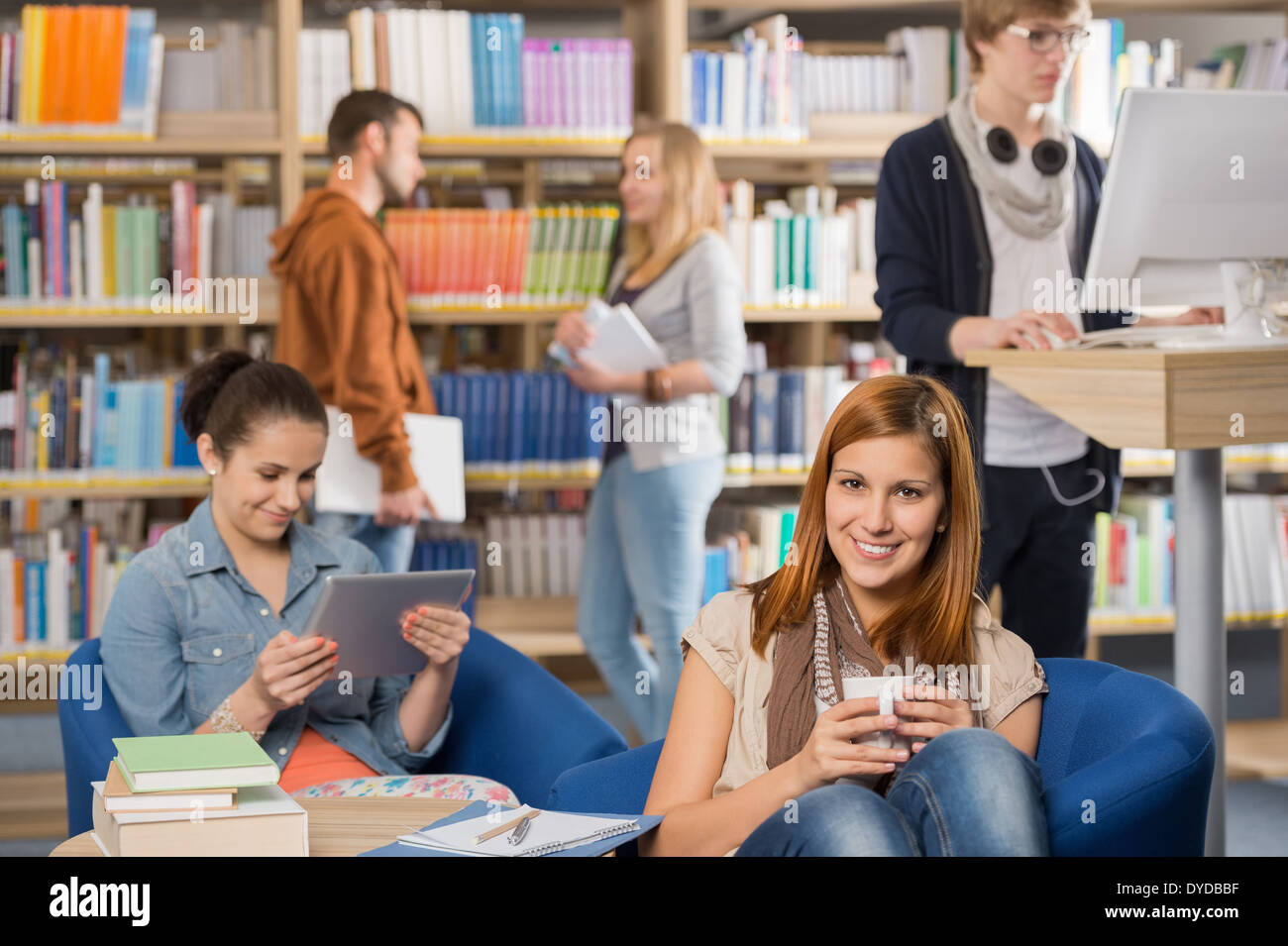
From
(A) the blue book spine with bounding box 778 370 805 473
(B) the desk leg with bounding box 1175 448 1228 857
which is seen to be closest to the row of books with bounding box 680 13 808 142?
(A) the blue book spine with bounding box 778 370 805 473

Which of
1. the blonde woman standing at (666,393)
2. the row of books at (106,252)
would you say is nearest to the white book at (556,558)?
the blonde woman standing at (666,393)

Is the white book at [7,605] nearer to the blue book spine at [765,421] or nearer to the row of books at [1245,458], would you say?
the blue book spine at [765,421]

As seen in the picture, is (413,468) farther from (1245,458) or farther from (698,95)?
(1245,458)

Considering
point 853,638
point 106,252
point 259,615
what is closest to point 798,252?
point 106,252

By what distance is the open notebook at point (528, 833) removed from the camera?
138 cm

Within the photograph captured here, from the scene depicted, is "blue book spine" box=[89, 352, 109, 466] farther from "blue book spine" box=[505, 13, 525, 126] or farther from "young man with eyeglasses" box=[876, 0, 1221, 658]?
"young man with eyeglasses" box=[876, 0, 1221, 658]

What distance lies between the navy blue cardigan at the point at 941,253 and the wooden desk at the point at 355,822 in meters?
1.33

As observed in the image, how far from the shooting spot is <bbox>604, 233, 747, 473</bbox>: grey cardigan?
3.35m

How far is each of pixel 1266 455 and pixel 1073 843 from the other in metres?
3.01

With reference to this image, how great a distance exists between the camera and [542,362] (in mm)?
4785

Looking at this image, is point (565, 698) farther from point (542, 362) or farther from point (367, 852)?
point (542, 362)

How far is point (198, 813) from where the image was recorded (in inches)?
53.3

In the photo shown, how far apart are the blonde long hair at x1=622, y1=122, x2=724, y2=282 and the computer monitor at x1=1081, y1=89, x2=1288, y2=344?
4.09 ft

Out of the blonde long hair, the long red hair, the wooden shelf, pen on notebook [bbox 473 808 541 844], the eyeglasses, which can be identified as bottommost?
pen on notebook [bbox 473 808 541 844]
